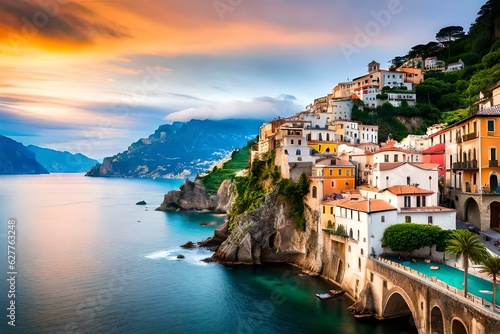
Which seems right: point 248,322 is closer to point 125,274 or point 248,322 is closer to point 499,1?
point 125,274

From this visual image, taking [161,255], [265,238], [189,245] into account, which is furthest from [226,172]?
[265,238]

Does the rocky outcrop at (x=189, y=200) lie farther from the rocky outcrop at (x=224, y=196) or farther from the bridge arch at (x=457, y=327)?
the bridge arch at (x=457, y=327)

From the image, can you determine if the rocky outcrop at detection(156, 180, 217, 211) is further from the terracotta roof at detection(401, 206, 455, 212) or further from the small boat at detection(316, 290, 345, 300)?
the terracotta roof at detection(401, 206, 455, 212)

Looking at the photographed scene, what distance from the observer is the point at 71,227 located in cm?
7956

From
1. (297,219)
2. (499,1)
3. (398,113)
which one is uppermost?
(499,1)

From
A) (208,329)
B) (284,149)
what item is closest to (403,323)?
(208,329)

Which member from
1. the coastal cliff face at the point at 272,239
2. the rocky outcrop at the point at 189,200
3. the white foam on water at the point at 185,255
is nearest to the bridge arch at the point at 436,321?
the coastal cliff face at the point at 272,239

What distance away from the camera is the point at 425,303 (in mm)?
24844

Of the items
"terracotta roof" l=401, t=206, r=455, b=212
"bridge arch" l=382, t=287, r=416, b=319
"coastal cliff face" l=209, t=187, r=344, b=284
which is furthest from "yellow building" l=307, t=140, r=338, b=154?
"bridge arch" l=382, t=287, r=416, b=319

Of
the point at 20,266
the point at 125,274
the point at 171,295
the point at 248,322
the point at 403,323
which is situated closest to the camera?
the point at 403,323

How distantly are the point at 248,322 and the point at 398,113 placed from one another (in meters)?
64.2

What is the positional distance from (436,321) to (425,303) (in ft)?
3.73

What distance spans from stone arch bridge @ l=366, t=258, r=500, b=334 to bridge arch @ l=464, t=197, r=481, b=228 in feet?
40.2

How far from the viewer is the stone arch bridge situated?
66.0 ft
